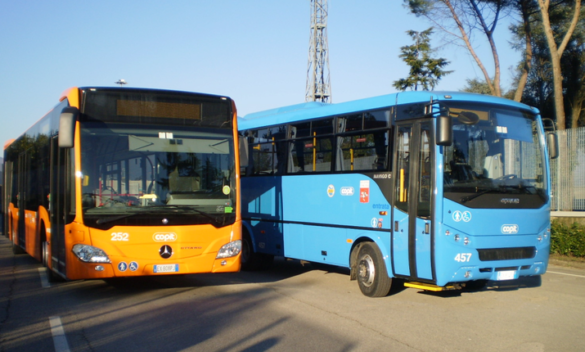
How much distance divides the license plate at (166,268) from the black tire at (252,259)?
416 centimetres

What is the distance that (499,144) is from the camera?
885 cm

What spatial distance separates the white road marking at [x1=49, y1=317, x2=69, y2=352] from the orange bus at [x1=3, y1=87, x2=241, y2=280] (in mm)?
1058

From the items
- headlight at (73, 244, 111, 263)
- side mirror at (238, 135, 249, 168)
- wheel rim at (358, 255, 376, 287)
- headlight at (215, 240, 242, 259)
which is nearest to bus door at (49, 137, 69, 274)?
headlight at (73, 244, 111, 263)

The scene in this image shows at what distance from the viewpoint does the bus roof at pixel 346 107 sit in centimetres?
893

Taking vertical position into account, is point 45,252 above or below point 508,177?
below

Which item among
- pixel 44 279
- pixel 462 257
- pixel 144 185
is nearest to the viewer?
pixel 462 257

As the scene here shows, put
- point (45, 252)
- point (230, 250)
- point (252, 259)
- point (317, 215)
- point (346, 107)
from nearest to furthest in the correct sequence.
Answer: point (230, 250)
point (346, 107)
point (317, 215)
point (45, 252)
point (252, 259)

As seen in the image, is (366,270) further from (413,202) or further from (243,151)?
(243,151)

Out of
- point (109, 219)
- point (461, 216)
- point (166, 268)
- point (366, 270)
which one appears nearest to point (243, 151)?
point (166, 268)

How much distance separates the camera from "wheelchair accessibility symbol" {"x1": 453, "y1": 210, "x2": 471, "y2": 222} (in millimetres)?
8414

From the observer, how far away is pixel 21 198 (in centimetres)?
1492

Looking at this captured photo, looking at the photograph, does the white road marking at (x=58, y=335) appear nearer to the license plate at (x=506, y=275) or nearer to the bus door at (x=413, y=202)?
the bus door at (x=413, y=202)

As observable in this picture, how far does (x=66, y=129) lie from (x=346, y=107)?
479 centimetres

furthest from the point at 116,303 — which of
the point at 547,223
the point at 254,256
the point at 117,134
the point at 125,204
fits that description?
the point at 547,223
